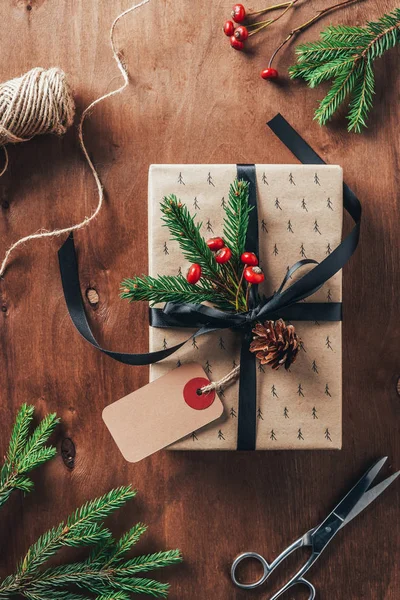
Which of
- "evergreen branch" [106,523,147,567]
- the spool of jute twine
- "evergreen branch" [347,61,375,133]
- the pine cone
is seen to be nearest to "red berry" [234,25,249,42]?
"evergreen branch" [347,61,375,133]

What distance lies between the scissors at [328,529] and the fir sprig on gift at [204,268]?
17.6 inches

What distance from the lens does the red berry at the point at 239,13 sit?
1.08m

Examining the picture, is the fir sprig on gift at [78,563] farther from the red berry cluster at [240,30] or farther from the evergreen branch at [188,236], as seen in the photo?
the red berry cluster at [240,30]

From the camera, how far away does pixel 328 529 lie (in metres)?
1.07

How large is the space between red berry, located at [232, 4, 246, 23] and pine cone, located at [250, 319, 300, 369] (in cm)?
60

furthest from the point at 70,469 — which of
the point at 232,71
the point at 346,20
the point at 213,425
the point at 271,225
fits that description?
the point at 346,20

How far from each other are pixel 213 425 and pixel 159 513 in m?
0.27

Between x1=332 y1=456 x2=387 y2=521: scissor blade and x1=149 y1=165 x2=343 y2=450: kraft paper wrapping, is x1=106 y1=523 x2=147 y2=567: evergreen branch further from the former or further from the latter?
x1=332 y1=456 x2=387 y2=521: scissor blade

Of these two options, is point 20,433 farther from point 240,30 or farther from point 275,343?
point 240,30

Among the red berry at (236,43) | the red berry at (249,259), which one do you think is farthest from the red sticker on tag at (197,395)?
the red berry at (236,43)

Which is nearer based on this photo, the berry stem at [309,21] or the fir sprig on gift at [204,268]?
the fir sprig on gift at [204,268]

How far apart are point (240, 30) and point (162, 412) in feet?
2.37

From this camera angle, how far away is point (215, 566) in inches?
43.8

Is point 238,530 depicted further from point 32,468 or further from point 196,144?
point 196,144
